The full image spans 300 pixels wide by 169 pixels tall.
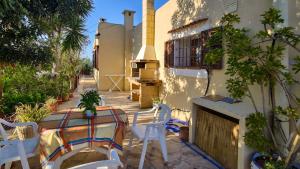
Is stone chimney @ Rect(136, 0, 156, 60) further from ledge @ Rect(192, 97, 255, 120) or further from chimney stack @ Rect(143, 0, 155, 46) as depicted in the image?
ledge @ Rect(192, 97, 255, 120)

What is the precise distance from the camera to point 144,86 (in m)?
7.92

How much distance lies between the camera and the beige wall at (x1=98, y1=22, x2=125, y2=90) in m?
12.4

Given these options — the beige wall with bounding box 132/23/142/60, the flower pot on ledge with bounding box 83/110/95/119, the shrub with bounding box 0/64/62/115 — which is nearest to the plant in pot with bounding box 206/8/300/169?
the flower pot on ledge with bounding box 83/110/95/119

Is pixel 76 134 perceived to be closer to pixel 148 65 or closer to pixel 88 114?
pixel 88 114

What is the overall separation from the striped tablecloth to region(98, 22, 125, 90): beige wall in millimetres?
9662

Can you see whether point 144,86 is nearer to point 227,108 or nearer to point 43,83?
point 43,83

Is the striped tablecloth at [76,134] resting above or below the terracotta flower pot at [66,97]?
above

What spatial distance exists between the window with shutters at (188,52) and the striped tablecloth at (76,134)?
2792 millimetres

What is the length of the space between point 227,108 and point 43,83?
709 centimetres

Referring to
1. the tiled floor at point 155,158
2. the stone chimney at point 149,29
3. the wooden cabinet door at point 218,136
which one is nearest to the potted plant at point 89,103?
the tiled floor at point 155,158

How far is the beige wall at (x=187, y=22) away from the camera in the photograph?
147 inches

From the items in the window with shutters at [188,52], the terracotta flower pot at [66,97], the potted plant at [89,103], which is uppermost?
the window with shutters at [188,52]

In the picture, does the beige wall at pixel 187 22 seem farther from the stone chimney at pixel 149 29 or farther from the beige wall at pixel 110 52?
the beige wall at pixel 110 52

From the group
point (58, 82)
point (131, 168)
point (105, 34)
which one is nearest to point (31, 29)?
point (131, 168)
